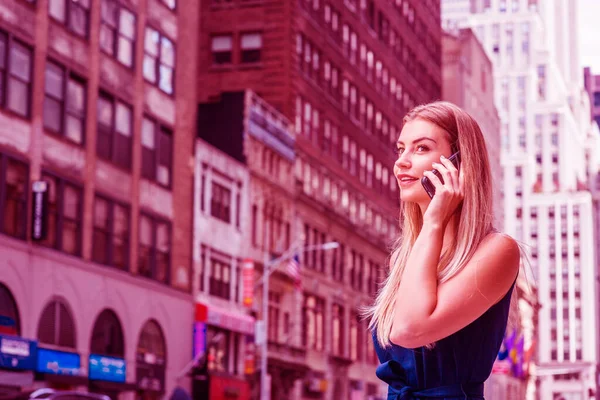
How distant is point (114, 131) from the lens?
45.8 meters

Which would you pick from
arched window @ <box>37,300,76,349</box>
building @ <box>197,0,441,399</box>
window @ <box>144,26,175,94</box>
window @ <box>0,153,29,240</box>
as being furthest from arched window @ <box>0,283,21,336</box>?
building @ <box>197,0,441,399</box>

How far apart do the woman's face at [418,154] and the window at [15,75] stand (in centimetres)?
3520

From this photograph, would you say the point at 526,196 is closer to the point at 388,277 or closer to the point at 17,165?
the point at 17,165

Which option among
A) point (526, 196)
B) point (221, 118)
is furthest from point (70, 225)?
point (526, 196)

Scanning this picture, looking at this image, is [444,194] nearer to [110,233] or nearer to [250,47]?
[110,233]

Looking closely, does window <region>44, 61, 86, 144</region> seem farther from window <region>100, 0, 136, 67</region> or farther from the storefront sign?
window <region>100, 0, 136, 67</region>

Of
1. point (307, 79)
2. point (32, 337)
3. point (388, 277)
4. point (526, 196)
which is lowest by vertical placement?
point (388, 277)

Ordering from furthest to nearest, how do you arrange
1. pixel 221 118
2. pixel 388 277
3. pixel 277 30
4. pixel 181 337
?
Result: pixel 277 30, pixel 221 118, pixel 181 337, pixel 388 277

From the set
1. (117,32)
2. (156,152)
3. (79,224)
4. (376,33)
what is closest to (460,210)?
(79,224)

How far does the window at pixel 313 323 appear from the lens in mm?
67750

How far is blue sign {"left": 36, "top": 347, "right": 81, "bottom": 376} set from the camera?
3909 cm

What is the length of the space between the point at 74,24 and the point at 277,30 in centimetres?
2502

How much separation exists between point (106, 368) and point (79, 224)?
5.09 m

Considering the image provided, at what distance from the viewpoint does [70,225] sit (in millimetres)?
42125
